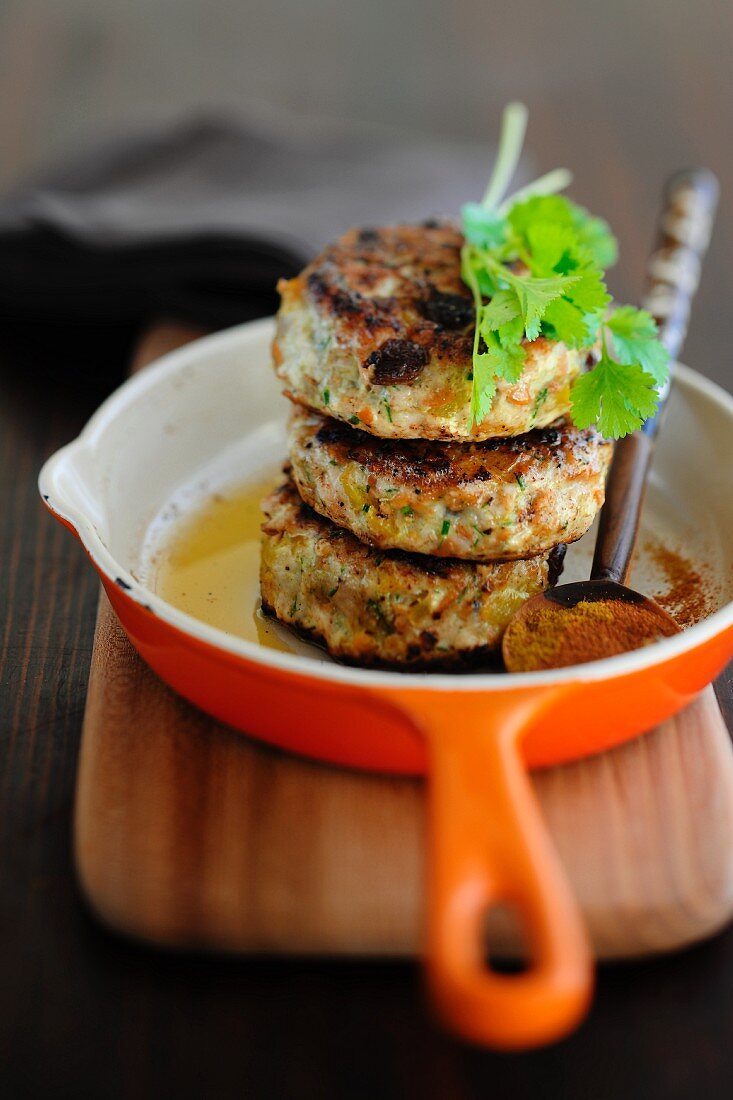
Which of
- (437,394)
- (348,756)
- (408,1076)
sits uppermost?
(437,394)

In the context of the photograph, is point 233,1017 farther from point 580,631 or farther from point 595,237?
point 595,237

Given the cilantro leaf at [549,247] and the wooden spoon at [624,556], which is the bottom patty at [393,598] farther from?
the cilantro leaf at [549,247]

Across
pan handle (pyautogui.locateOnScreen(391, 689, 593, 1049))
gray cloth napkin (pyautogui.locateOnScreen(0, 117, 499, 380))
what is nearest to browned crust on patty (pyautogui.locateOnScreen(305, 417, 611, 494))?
pan handle (pyautogui.locateOnScreen(391, 689, 593, 1049))

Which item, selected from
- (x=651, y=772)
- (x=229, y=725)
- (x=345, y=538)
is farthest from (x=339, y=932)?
(x=345, y=538)

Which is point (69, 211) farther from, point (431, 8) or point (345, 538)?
point (431, 8)

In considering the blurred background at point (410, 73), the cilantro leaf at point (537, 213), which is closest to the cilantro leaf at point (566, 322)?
the cilantro leaf at point (537, 213)

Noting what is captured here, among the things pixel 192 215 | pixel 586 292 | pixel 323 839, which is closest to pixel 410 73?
pixel 192 215
